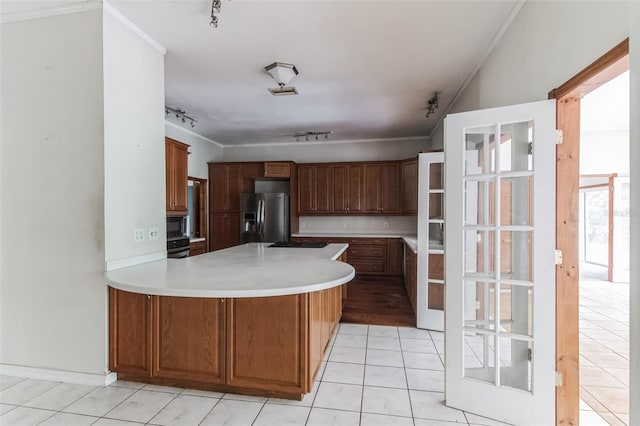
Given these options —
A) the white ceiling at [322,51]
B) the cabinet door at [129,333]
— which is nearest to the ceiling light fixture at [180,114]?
the white ceiling at [322,51]

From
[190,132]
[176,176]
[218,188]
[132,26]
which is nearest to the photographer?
[132,26]

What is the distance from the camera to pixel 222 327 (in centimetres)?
201

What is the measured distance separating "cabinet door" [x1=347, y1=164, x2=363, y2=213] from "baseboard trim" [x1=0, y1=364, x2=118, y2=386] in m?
4.62

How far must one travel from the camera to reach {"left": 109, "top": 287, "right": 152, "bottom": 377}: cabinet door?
2.15 m

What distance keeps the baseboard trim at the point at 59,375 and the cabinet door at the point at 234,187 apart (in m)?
4.00

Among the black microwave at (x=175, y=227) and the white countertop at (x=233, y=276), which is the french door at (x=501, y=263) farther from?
the black microwave at (x=175, y=227)

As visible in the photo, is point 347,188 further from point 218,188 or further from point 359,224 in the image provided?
point 218,188

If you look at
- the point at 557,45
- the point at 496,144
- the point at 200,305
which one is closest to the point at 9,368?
the point at 200,305

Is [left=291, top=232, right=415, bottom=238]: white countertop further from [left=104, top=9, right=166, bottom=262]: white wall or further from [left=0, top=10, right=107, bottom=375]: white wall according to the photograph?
[left=0, top=10, right=107, bottom=375]: white wall

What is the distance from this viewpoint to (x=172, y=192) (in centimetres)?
375

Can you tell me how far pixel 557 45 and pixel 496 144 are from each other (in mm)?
594

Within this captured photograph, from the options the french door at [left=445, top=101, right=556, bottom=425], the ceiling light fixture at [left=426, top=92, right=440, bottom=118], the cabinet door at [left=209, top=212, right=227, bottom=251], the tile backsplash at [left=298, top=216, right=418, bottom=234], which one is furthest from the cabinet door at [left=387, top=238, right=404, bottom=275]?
the french door at [left=445, top=101, right=556, bottom=425]

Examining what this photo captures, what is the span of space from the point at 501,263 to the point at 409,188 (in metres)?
3.98

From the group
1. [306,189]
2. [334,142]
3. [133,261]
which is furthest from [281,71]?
[334,142]
